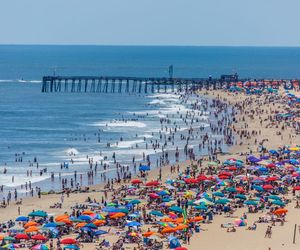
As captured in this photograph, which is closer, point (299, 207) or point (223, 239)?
point (223, 239)

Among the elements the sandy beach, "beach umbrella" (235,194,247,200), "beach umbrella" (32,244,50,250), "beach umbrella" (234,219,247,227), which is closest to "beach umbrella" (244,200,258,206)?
the sandy beach

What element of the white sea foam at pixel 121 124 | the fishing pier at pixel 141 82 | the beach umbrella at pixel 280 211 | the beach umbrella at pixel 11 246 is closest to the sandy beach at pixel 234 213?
the beach umbrella at pixel 280 211

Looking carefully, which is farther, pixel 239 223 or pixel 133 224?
pixel 239 223

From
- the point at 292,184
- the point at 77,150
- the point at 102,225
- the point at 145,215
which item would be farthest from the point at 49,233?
the point at 77,150

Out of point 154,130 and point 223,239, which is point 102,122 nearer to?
point 154,130

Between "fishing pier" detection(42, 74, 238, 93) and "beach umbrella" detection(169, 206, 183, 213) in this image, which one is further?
"fishing pier" detection(42, 74, 238, 93)

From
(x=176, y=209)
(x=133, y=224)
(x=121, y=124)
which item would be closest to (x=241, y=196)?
(x=176, y=209)

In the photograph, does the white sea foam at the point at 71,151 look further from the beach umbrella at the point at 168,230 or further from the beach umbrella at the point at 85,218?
the beach umbrella at the point at 168,230

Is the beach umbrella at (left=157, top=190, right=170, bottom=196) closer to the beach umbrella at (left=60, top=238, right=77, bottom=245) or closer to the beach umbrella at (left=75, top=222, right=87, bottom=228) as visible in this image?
the beach umbrella at (left=75, top=222, right=87, bottom=228)

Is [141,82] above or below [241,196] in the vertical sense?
above

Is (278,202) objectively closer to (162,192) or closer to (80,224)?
(162,192)

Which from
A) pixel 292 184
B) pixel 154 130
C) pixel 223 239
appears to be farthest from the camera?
pixel 154 130
